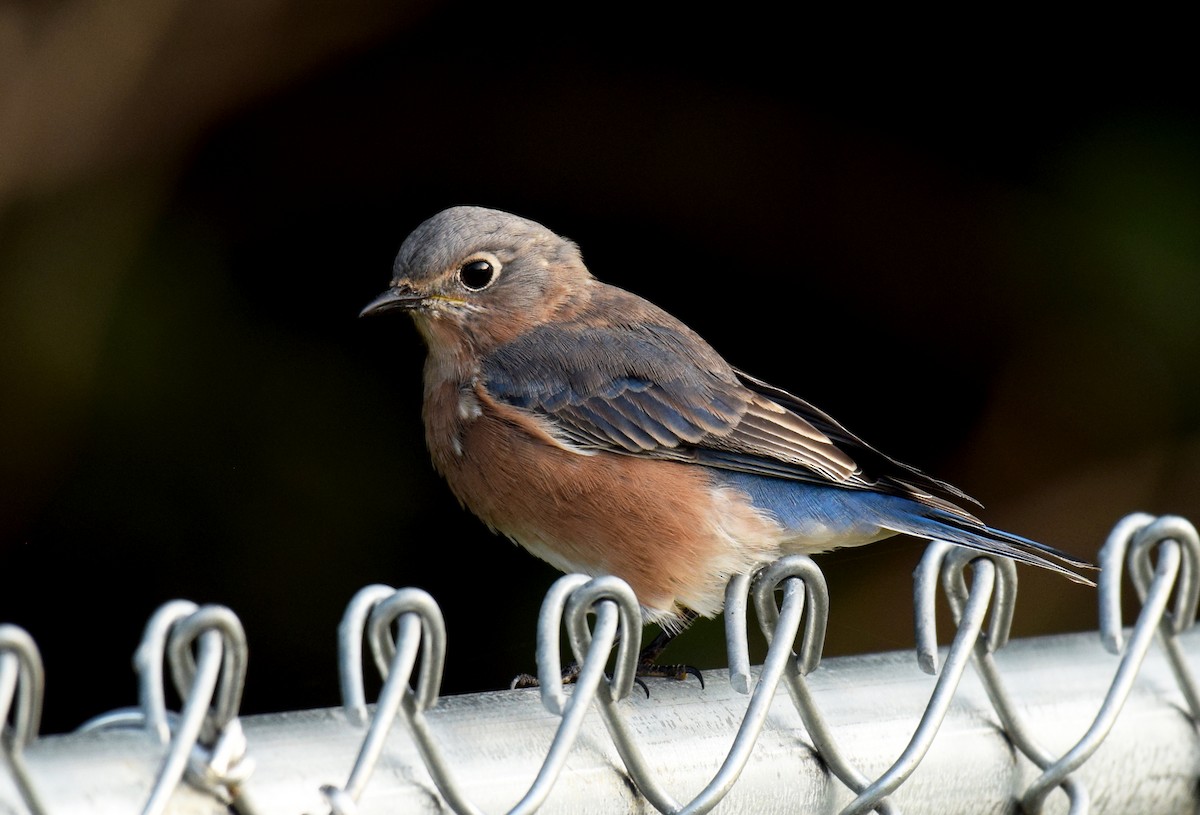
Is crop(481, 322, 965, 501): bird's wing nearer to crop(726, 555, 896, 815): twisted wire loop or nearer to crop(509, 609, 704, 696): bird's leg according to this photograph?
crop(509, 609, 704, 696): bird's leg

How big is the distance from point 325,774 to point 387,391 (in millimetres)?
2926

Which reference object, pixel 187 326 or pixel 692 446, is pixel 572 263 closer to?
pixel 692 446

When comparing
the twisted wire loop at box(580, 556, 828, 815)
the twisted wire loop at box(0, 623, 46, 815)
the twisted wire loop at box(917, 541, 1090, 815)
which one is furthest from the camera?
the twisted wire loop at box(917, 541, 1090, 815)

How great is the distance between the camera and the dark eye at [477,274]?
3.43 metres

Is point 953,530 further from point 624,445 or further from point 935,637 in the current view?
point 935,637

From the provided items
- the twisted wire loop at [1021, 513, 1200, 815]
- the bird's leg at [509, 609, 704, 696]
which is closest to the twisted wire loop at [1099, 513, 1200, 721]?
the twisted wire loop at [1021, 513, 1200, 815]

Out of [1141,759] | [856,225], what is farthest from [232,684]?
[856,225]

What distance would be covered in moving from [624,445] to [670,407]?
0.16m

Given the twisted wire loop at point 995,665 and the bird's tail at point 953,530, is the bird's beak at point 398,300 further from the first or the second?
the twisted wire loop at point 995,665

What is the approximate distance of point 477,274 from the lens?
3.46m

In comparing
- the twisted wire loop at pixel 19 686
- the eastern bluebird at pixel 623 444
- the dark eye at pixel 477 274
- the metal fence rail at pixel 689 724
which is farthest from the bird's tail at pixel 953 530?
the twisted wire loop at pixel 19 686

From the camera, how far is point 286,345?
3.94m

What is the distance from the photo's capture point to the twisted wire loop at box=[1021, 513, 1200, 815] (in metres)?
1.65

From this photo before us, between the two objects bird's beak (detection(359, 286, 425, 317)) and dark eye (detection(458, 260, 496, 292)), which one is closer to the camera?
bird's beak (detection(359, 286, 425, 317))
